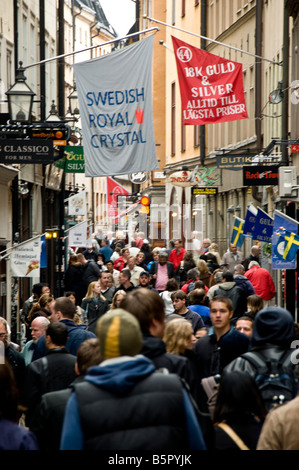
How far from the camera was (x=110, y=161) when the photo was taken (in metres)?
17.8

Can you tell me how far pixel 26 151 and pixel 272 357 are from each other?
10.1 m

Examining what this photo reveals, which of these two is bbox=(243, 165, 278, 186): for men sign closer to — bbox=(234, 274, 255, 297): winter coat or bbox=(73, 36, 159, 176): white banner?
bbox=(73, 36, 159, 176): white banner

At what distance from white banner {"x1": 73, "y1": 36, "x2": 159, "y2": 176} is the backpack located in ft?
36.3

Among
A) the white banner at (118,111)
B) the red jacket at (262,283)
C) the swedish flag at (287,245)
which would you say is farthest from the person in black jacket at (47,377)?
the red jacket at (262,283)

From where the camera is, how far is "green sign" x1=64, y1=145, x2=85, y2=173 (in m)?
27.4

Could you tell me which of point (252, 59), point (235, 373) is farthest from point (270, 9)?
point (235, 373)

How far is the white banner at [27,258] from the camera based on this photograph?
17.5m

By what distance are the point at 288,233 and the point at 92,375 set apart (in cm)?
1215

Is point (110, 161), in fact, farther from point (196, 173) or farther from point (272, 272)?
point (196, 173)

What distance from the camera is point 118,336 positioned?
192 inches

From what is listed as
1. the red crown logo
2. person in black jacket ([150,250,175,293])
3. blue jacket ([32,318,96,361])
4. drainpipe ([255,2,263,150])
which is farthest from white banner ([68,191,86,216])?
blue jacket ([32,318,96,361])

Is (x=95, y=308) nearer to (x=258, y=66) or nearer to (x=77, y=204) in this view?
(x=77, y=204)

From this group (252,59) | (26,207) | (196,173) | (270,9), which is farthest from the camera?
(196,173)

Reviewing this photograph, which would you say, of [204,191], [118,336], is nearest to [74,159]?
[204,191]
